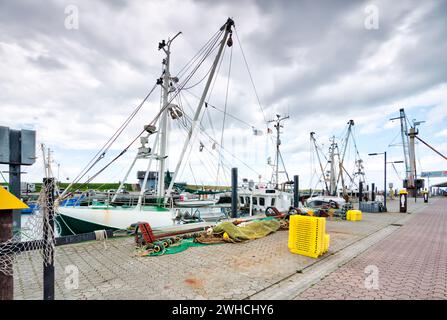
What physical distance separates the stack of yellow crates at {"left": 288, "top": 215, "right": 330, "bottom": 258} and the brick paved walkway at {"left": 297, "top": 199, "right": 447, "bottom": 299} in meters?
0.84

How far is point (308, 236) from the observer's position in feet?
22.5

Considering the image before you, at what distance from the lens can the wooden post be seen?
3039 millimetres

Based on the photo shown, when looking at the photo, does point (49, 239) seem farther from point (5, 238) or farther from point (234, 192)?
point (234, 192)

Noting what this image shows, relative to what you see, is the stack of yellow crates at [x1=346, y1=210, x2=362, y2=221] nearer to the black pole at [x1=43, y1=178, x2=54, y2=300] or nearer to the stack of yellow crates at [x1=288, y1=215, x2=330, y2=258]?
the stack of yellow crates at [x1=288, y1=215, x2=330, y2=258]

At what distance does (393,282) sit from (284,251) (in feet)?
9.57

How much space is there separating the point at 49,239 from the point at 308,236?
20.4ft

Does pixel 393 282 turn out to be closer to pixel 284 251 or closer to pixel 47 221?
pixel 284 251

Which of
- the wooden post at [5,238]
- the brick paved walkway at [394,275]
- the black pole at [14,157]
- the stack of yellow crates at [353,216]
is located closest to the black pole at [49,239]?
the wooden post at [5,238]

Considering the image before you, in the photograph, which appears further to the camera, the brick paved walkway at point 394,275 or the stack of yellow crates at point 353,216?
the stack of yellow crates at point 353,216

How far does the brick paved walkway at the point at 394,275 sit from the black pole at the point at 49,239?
4210 mm

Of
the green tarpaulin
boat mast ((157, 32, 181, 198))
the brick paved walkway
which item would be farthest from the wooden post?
boat mast ((157, 32, 181, 198))

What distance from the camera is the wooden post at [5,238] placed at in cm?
304

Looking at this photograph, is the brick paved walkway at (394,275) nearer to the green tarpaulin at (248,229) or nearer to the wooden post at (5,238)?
the green tarpaulin at (248,229)
